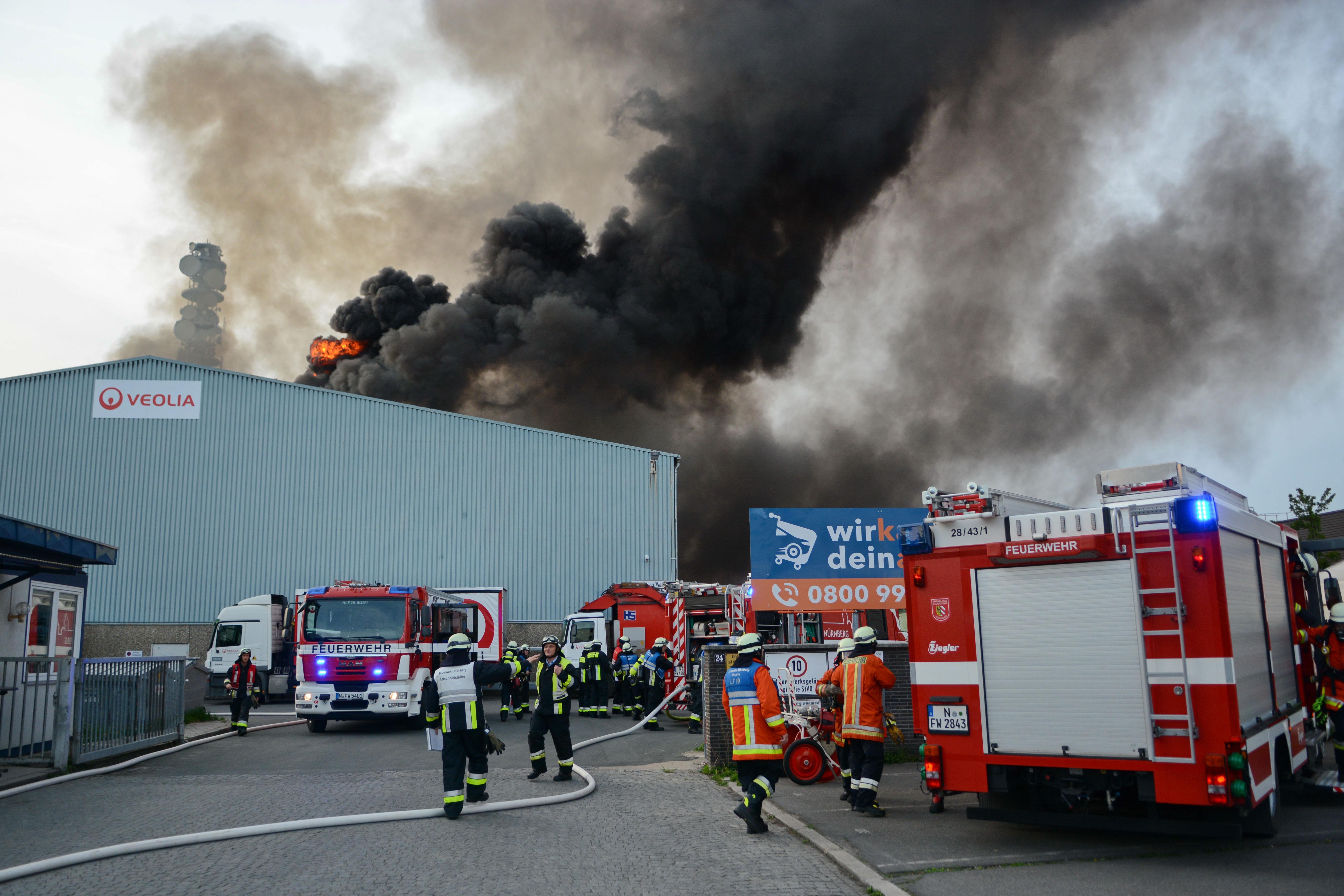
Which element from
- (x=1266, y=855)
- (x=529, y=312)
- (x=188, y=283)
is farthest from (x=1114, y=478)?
(x=188, y=283)

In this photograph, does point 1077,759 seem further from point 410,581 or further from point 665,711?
point 410,581

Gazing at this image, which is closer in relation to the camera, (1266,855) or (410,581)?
(1266,855)

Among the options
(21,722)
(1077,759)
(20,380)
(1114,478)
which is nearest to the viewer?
(1077,759)

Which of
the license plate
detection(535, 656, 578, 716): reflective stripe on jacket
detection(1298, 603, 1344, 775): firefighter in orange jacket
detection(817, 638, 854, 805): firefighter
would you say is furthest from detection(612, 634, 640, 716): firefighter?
detection(1298, 603, 1344, 775): firefighter in orange jacket

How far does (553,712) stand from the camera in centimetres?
933

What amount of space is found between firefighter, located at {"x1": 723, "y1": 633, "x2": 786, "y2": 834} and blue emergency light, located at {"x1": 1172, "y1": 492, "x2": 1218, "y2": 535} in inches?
121

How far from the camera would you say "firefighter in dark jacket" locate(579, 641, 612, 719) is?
51.0ft

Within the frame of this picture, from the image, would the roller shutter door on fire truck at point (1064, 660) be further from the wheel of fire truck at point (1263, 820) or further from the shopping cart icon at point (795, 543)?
the shopping cart icon at point (795, 543)

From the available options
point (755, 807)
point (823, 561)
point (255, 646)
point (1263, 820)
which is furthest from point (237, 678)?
point (1263, 820)

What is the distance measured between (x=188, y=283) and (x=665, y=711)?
211 ft

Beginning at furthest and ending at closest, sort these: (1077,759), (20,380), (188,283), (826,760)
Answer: (188,283)
(20,380)
(826,760)
(1077,759)

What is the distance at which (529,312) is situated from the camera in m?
40.0

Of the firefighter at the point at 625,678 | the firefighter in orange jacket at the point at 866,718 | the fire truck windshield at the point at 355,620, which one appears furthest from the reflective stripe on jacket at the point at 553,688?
the firefighter at the point at 625,678

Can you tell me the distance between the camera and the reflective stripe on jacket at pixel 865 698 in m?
7.93
